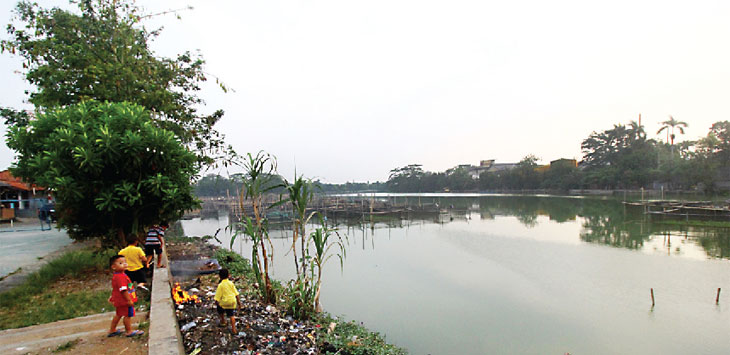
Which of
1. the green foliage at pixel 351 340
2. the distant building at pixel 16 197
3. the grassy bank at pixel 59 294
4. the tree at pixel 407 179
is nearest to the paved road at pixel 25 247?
the grassy bank at pixel 59 294

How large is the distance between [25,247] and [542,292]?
40.7 ft

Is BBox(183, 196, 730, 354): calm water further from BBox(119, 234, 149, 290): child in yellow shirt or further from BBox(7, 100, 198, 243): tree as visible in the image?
BBox(7, 100, 198, 243): tree

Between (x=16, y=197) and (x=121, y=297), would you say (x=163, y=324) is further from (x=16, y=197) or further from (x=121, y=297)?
(x=16, y=197)

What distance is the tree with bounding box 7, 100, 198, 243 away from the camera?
15.8ft

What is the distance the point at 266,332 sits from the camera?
13.1 ft

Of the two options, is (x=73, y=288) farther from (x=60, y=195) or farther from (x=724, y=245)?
(x=724, y=245)

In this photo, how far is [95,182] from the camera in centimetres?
496

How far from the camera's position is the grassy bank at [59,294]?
4004 millimetres

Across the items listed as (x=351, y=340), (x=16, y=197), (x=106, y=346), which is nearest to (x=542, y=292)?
(x=351, y=340)

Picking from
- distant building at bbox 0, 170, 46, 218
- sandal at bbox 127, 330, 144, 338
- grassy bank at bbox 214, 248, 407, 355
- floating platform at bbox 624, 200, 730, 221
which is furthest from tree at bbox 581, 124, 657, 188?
distant building at bbox 0, 170, 46, 218

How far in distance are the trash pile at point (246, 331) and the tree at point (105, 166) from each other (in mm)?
1732

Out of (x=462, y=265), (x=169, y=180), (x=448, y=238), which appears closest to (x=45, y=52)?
(x=169, y=180)

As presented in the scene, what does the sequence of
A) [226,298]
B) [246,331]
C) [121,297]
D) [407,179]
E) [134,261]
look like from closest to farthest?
1. [121,297]
2. [226,298]
3. [246,331]
4. [134,261]
5. [407,179]

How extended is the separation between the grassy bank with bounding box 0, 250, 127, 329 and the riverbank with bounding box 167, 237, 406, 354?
1159 mm
